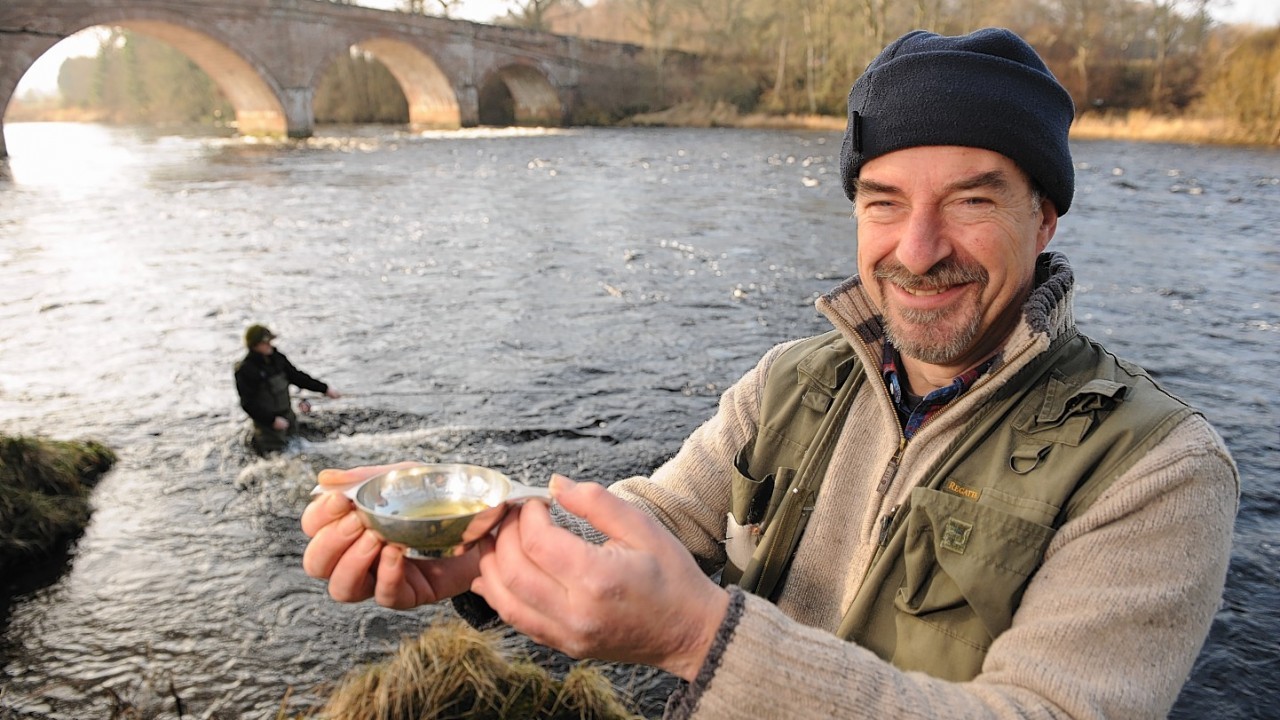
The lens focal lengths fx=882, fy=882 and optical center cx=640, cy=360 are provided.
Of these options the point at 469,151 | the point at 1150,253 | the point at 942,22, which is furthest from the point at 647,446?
the point at 942,22

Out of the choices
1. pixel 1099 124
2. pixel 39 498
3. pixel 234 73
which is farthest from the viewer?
pixel 234 73

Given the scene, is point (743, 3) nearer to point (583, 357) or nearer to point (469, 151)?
point (469, 151)

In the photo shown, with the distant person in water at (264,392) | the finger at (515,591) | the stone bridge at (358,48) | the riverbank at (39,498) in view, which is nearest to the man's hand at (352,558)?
the finger at (515,591)

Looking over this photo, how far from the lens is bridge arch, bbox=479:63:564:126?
164 ft

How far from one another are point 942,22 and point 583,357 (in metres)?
42.5

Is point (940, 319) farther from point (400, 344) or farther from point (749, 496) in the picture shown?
point (400, 344)

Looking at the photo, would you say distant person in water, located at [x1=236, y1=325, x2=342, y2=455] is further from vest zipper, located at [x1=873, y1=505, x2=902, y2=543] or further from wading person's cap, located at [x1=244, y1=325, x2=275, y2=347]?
vest zipper, located at [x1=873, y1=505, x2=902, y2=543]

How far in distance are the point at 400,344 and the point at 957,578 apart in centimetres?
875

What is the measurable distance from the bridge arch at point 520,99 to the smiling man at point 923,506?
49078 mm

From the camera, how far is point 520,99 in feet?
172

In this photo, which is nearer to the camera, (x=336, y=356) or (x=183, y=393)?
(x=183, y=393)

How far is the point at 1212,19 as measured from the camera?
4219 centimetres

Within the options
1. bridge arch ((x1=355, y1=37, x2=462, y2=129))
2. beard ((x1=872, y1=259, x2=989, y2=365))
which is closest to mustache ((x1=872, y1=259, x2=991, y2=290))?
beard ((x1=872, y1=259, x2=989, y2=365))

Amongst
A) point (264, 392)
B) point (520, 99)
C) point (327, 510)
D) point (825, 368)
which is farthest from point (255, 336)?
point (520, 99)
